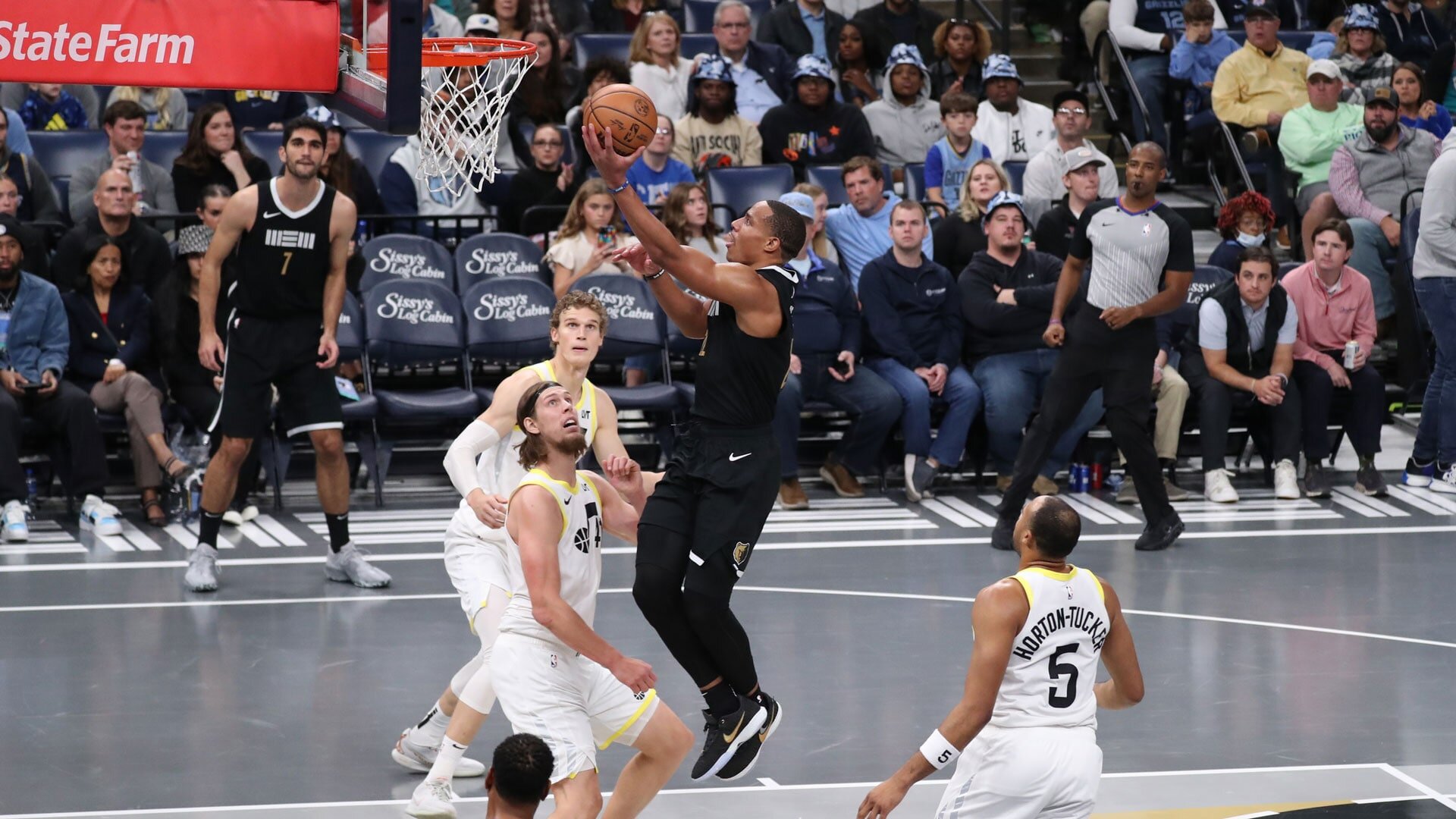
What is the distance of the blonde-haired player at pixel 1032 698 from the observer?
4.97 m

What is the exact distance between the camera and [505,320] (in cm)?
1183

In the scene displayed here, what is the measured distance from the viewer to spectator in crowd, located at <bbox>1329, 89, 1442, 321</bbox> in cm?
1326

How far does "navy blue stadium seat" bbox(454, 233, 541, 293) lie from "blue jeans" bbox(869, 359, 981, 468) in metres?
2.48

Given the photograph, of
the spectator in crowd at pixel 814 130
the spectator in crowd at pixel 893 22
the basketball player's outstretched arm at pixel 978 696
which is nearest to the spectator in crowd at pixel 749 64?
the spectator in crowd at pixel 814 130

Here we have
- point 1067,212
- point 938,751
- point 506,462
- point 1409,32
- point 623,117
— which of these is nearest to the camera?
point 938,751

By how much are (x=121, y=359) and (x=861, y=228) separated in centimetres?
469

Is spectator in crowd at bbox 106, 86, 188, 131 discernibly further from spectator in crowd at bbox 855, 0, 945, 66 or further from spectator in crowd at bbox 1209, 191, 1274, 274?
spectator in crowd at bbox 1209, 191, 1274, 274

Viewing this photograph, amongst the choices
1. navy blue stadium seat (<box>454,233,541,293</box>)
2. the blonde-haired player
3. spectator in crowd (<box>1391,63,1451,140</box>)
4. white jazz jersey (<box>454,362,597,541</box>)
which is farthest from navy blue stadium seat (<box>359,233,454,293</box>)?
the blonde-haired player

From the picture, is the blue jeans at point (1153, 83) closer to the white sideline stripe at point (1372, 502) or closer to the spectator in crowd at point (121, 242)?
the white sideline stripe at point (1372, 502)

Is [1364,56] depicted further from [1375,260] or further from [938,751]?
[938,751]

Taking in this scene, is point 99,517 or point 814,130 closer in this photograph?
point 99,517

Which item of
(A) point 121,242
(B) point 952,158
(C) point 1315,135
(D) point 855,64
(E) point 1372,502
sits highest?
(D) point 855,64

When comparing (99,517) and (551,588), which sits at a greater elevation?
(551,588)

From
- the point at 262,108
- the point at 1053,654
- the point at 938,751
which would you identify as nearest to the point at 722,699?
the point at 938,751
